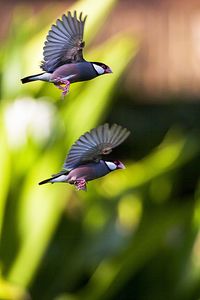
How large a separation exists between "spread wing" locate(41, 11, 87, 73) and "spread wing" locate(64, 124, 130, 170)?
33 mm

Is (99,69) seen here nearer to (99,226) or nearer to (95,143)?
(95,143)

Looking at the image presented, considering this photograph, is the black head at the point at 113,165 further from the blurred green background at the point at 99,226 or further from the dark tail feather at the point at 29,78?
the blurred green background at the point at 99,226

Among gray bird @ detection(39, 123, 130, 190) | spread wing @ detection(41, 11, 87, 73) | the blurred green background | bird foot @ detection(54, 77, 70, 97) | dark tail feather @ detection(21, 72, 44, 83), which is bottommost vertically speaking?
the blurred green background

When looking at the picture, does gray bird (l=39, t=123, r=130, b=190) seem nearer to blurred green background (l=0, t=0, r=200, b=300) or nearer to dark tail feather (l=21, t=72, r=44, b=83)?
dark tail feather (l=21, t=72, r=44, b=83)

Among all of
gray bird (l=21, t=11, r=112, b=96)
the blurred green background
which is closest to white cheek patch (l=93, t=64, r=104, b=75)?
gray bird (l=21, t=11, r=112, b=96)

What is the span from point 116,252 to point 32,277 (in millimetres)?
218

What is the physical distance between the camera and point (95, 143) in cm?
40

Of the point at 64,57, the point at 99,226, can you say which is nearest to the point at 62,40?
the point at 64,57

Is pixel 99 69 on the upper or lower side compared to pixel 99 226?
upper

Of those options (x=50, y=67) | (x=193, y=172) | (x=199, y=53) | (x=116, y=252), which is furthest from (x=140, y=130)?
(x=50, y=67)

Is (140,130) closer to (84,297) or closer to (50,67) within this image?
(84,297)

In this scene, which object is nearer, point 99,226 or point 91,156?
point 91,156

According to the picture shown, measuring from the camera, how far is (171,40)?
19.0 ft

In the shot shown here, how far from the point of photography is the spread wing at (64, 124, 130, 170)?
40cm
